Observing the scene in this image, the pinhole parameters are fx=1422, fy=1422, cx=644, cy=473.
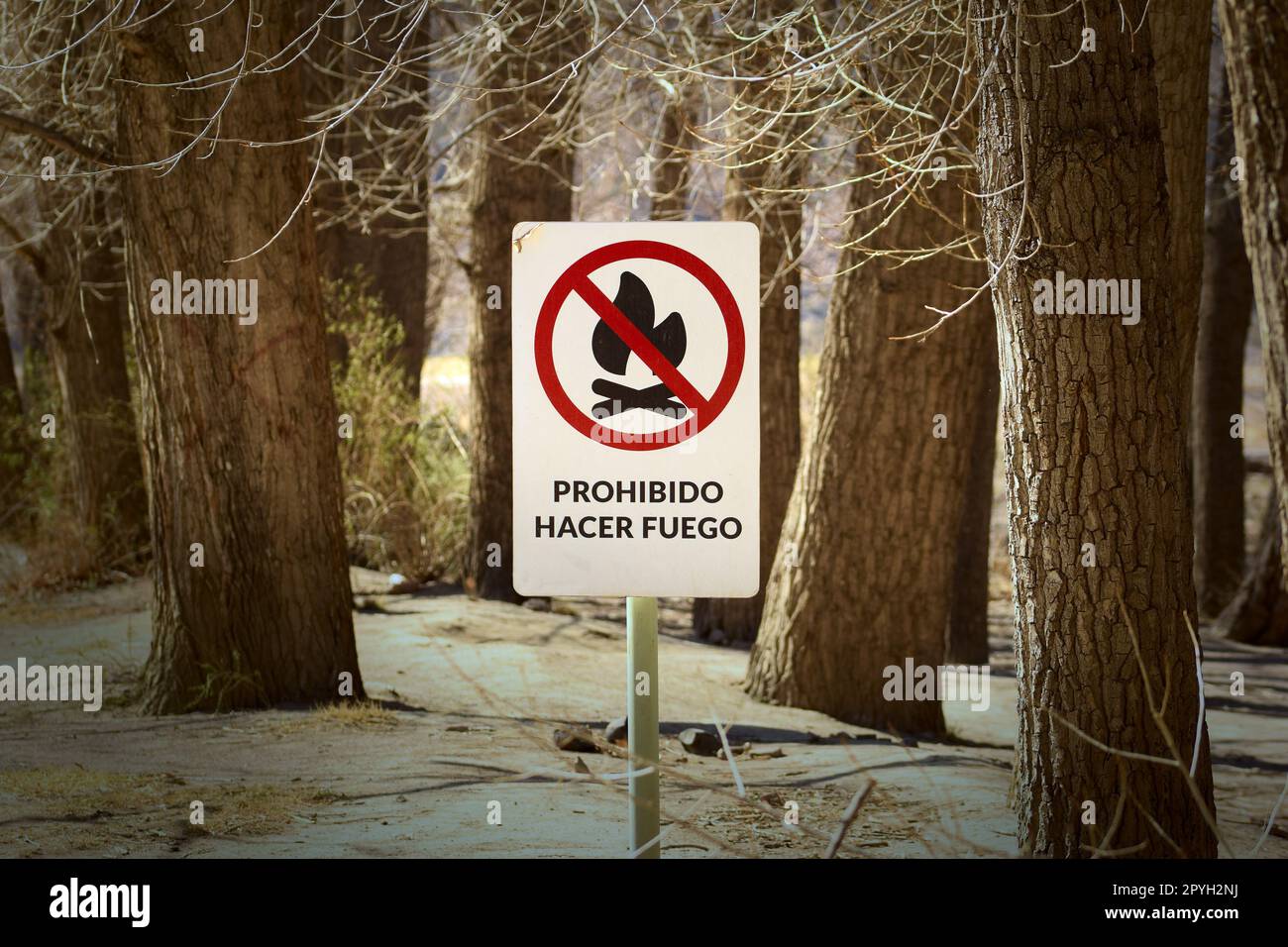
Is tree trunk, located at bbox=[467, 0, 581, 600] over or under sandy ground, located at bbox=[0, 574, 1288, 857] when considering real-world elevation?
over

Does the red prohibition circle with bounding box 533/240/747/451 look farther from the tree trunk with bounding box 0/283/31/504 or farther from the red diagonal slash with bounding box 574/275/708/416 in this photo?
the tree trunk with bounding box 0/283/31/504

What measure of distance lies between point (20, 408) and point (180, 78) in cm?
1046

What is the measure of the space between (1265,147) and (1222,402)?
33.0 ft

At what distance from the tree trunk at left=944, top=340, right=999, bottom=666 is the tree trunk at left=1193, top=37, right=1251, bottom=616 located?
12.9ft

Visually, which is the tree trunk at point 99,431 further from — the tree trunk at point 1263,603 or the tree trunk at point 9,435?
the tree trunk at point 1263,603

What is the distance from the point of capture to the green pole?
319cm

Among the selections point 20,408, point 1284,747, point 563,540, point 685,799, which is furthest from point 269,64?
point 20,408

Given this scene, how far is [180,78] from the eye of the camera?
22.9ft

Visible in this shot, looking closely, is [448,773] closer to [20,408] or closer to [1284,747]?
[1284,747]

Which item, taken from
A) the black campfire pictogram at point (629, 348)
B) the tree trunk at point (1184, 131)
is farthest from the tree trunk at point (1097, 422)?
the tree trunk at point (1184, 131)

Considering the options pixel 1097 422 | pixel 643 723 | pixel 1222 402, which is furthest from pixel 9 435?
pixel 643 723

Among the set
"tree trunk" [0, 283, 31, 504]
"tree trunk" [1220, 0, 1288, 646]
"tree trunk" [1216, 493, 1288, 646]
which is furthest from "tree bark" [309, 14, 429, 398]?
"tree trunk" [1220, 0, 1288, 646]

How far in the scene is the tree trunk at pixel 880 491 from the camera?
8242mm

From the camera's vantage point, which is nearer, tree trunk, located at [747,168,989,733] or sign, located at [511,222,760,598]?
sign, located at [511,222,760,598]
